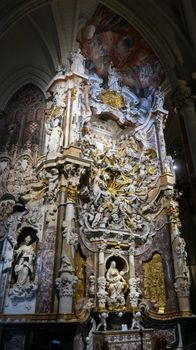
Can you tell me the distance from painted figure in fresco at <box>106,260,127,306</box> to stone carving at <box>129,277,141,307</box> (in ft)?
0.74

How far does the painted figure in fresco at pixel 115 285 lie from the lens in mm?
8938

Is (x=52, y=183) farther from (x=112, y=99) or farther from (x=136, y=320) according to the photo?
(x=112, y=99)

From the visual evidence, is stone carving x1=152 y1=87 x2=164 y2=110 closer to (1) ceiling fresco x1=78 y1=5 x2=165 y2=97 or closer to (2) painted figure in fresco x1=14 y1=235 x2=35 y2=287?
(1) ceiling fresco x1=78 y1=5 x2=165 y2=97

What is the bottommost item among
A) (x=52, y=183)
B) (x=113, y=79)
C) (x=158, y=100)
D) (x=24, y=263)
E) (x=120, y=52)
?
(x=24, y=263)

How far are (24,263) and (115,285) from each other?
2.83 metres

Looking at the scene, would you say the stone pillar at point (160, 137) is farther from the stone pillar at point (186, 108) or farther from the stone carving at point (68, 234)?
the stone pillar at point (186, 108)

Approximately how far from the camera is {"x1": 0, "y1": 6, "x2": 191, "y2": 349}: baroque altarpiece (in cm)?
827

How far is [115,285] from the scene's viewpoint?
9125 millimetres

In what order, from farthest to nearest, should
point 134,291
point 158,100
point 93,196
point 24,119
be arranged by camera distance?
point 158,100
point 24,119
point 93,196
point 134,291

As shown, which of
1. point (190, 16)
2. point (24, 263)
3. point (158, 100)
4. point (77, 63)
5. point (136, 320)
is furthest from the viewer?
point (158, 100)

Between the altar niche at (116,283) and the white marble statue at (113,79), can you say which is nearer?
the altar niche at (116,283)

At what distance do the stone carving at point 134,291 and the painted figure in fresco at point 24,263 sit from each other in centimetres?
316

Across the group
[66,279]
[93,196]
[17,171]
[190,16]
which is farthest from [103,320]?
[190,16]

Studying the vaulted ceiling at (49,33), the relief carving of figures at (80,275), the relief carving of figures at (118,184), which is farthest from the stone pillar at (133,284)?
the vaulted ceiling at (49,33)
